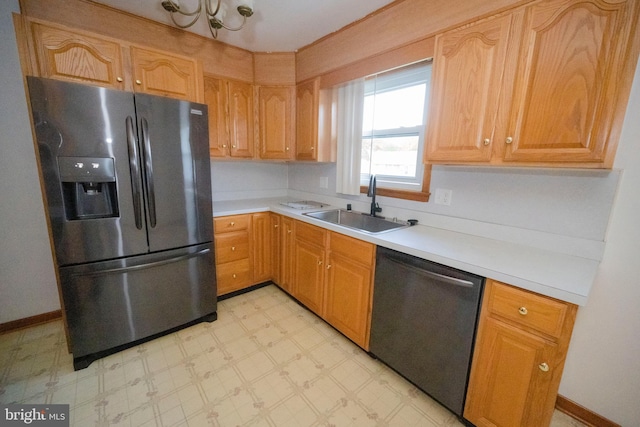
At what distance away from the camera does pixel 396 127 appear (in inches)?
85.0

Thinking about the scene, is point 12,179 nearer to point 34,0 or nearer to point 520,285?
point 34,0

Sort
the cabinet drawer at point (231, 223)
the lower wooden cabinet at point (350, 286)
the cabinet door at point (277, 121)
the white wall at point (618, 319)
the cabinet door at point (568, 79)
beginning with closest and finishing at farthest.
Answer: the cabinet door at point (568, 79) → the white wall at point (618, 319) → the lower wooden cabinet at point (350, 286) → the cabinet drawer at point (231, 223) → the cabinet door at point (277, 121)

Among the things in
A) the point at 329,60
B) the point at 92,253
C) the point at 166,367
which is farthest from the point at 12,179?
the point at 329,60

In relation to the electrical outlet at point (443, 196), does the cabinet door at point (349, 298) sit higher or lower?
lower

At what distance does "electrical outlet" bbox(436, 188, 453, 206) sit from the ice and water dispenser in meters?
2.15

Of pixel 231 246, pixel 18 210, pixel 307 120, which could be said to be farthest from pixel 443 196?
pixel 18 210

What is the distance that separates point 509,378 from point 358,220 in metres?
1.45

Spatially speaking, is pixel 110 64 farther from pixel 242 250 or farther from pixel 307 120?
pixel 242 250

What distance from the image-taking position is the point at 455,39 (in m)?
1.40

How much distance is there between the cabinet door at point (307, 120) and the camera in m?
2.40

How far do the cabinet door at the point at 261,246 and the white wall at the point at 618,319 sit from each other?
92.7 inches

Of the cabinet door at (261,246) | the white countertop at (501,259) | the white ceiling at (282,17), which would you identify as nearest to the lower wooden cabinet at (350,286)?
the white countertop at (501,259)

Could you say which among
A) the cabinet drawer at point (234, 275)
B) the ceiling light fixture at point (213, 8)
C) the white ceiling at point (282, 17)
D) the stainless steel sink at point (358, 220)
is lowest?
the cabinet drawer at point (234, 275)

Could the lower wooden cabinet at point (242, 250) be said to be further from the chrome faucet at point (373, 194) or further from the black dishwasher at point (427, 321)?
the black dishwasher at point (427, 321)
